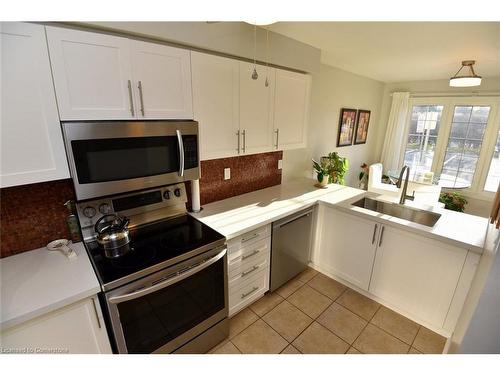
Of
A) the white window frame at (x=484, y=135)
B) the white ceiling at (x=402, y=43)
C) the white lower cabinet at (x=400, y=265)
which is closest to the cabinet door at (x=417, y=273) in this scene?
the white lower cabinet at (x=400, y=265)

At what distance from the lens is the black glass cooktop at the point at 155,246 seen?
3.87 feet

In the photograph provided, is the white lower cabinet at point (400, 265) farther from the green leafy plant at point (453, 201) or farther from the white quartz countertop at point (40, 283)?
the green leafy plant at point (453, 201)

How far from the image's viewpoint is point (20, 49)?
98 cm

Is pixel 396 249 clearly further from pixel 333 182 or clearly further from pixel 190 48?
pixel 190 48

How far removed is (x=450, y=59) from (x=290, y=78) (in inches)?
80.8

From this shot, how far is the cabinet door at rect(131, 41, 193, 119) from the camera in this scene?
4.25ft

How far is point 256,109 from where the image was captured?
195 cm

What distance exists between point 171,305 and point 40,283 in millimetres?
629

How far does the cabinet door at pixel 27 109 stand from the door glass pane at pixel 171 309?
0.77m

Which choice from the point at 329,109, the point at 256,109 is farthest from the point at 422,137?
the point at 256,109

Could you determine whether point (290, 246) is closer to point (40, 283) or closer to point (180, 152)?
point (180, 152)

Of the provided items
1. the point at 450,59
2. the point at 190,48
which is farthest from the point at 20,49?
the point at 450,59

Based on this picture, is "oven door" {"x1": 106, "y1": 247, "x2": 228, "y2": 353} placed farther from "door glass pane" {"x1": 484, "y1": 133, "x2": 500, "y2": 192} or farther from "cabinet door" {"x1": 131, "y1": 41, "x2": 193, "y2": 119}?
"door glass pane" {"x1": 484, "y1": 133, "x2": 500, "y2": 192}
